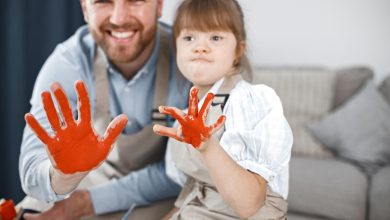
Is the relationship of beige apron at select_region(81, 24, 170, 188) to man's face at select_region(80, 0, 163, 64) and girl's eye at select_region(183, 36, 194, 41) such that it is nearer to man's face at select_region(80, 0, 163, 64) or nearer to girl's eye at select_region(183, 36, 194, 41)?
man's face at select_region(80, 0, 163, 64)

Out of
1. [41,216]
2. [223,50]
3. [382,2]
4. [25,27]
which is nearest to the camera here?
[223,50]

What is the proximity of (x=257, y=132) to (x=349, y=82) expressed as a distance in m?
1.48

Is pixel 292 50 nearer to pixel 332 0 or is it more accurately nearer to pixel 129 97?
pixel 332 0

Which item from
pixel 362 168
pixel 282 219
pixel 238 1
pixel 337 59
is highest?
pixel 238 1

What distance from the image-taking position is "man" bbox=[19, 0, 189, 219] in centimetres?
77

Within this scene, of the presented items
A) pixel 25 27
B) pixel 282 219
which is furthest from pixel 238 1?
pixel 25 27

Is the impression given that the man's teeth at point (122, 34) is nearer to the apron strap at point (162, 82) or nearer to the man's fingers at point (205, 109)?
the apron strap at point (162, 82)

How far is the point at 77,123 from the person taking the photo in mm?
455

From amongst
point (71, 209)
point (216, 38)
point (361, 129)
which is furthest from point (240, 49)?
point (361, 129)

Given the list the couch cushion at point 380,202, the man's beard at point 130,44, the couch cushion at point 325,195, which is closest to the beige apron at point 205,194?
the man's beard at point 130,44

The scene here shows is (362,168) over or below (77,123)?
below

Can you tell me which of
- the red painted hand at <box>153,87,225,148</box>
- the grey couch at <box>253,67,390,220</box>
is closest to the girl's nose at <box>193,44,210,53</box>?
the red painted hand at <box>153,87,225,148</box>

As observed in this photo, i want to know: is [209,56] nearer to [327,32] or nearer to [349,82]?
[349,82]

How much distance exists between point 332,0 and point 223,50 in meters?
1.81
